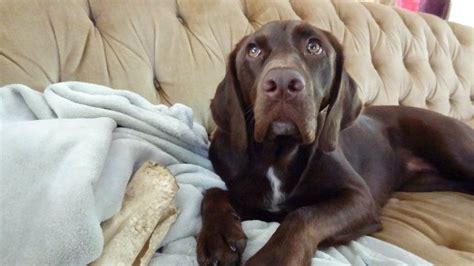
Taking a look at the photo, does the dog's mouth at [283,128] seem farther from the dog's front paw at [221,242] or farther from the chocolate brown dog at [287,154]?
the dog's front paw at [221,242]

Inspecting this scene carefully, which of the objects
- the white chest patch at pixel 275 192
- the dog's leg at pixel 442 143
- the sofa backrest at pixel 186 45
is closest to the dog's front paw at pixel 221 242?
the white chest patch at pixel 275 192

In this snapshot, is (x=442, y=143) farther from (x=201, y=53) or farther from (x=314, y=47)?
(x=201, y=53)

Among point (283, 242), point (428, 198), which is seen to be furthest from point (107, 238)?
point (428, 198)

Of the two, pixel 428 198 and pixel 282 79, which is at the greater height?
pixel 282 79

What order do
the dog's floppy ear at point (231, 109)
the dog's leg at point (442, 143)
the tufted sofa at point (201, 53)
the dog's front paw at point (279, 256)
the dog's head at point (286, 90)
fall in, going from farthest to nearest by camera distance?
the dog's leg at point (442, 143) < the tufted sofa at point (201, 53) < the dog's floppy ear at point (231, 109) < the dog's head at point (286, 90) < the dog's front paw at point (279, 256)

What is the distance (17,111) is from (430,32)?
2438 mm

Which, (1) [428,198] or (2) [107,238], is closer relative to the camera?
(2) [107,238]

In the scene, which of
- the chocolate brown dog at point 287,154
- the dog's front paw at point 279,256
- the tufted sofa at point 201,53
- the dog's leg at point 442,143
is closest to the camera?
the dog's front paw at point 279,256

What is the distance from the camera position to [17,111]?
123cm

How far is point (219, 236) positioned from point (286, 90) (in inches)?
15.8

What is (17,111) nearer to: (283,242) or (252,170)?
(252,170)

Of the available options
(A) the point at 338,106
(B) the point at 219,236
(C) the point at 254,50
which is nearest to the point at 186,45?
(C) the point at 254,50

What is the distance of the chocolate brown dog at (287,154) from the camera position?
1.04m

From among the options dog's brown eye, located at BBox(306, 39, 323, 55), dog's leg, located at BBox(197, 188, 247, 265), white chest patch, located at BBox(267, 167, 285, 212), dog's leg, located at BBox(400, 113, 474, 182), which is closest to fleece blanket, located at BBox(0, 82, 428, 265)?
dog's leg, located at BBox(197, 188, 247, 265)
